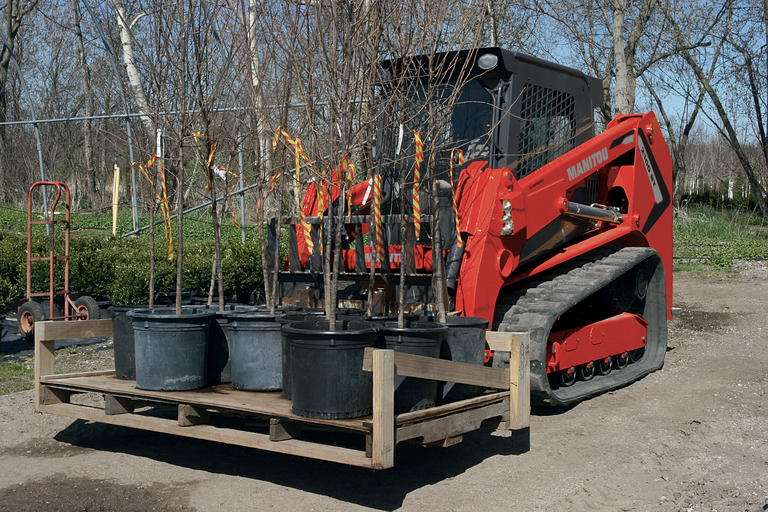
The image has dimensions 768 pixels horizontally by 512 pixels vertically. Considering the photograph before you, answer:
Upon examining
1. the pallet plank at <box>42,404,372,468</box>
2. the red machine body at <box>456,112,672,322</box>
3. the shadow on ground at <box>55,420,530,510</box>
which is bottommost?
the shadow on ground at <box>55,420,530,510</box>

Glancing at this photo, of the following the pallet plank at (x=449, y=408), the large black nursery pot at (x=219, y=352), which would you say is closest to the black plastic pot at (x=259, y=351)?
the large black nursery pot at (x=219, y=352)

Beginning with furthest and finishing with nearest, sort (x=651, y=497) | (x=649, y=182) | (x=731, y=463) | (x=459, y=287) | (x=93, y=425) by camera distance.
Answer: (x=649, y=182) → (x=93, y=425) → (x=459, y=287) → (x=731, y=463) → (x=651, y=497)

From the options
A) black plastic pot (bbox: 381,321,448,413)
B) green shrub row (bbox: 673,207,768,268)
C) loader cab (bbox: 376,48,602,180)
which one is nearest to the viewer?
black plastic pot (bbox: 381,321,448,413)

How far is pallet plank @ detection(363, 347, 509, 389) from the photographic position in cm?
383

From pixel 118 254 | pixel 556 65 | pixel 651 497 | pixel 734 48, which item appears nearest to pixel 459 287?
pixel 651 497

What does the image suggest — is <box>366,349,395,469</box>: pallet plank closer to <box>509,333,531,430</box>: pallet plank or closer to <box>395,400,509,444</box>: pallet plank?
<box>395,400,509,444</box>: pallet plank

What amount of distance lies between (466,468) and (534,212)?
2227 millimetres

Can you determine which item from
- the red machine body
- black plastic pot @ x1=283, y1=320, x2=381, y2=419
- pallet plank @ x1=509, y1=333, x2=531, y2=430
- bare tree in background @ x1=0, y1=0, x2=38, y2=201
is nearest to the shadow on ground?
pallet plank @ x1=509, y1=333, x2=531, y2=430

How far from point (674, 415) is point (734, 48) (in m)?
19.6

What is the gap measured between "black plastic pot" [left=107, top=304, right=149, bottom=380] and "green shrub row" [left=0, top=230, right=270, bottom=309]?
13.2 ft

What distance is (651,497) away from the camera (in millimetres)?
4199

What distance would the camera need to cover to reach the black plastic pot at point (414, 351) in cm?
411

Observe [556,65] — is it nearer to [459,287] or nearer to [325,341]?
[459,287]

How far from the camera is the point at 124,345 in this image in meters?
5.07
